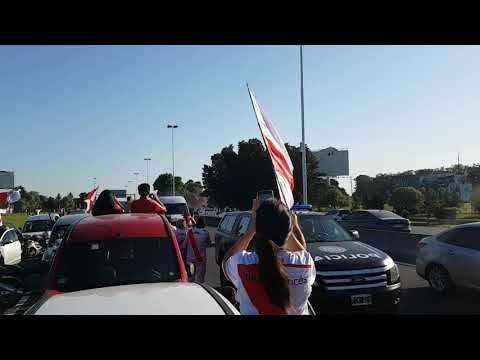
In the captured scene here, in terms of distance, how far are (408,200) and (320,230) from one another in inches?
1767

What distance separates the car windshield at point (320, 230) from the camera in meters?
8.91

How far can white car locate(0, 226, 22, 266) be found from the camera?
45.9 ft

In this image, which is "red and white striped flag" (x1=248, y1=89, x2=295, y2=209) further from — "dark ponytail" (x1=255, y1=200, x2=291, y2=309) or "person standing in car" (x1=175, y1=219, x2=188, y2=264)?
"person standing in car" (x1=175, y1=219, x2=188, y2=264)

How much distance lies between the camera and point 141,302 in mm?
3004

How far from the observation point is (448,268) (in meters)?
9.55

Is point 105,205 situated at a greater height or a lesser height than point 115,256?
greater

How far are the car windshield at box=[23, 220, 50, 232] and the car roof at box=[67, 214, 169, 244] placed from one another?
51.7 ft

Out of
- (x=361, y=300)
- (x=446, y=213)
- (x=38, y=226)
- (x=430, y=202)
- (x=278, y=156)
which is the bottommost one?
(x=446, y=213)

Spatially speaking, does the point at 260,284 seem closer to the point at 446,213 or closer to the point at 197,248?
the point at 197,248

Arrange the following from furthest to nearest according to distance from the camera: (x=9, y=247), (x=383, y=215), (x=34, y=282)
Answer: (x=383, y=215) < (x=9, y=247) < (x=34, y=282)

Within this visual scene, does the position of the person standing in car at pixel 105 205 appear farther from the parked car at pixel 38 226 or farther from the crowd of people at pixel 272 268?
the parked car at pixel 38 226

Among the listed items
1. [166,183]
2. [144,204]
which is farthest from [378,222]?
[166,183]

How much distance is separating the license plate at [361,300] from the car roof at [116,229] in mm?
3540
